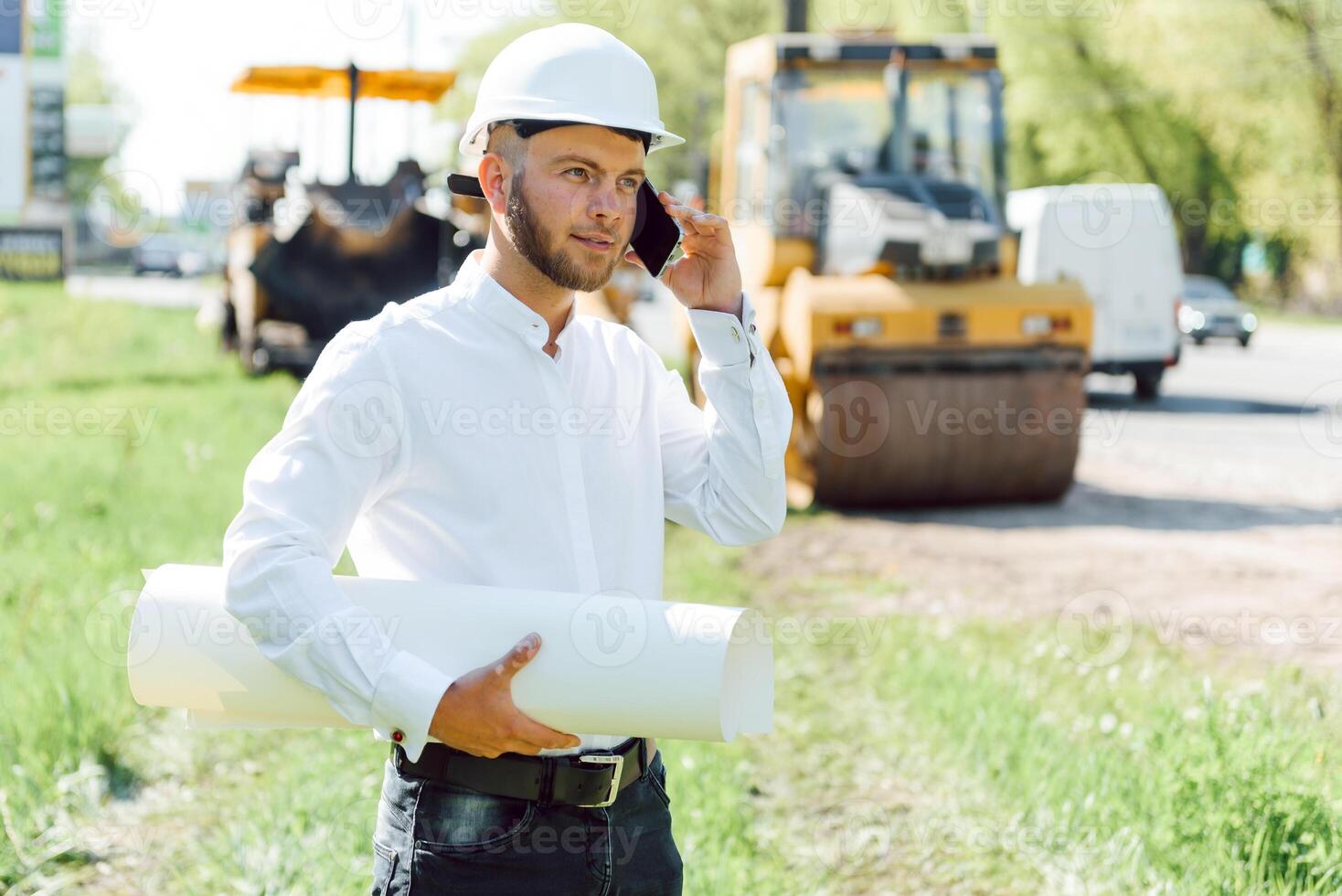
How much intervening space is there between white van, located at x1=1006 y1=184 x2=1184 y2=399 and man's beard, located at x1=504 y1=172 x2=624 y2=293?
47.5 feet

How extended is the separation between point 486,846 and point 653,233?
101 cm

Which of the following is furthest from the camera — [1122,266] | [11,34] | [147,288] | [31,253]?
[147,288]

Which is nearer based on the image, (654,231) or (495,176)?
(495,176)

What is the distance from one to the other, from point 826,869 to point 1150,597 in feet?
11.2

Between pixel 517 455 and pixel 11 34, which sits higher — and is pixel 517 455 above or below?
below

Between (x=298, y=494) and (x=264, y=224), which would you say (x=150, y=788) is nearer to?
(x=298, y=494)

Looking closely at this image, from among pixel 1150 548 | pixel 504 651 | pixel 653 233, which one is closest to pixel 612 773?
pixel 504 651

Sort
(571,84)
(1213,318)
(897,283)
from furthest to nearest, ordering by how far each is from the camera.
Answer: (1213,318) → (897,283) → (571,84)

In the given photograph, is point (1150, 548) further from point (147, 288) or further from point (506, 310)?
point (147, 288)

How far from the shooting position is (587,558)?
237cm

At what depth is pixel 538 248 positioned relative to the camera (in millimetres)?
2344

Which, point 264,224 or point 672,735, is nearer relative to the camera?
point 672,735

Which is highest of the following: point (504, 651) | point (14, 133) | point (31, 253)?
point (504, 651)

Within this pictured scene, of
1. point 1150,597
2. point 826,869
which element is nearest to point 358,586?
point 826,869
